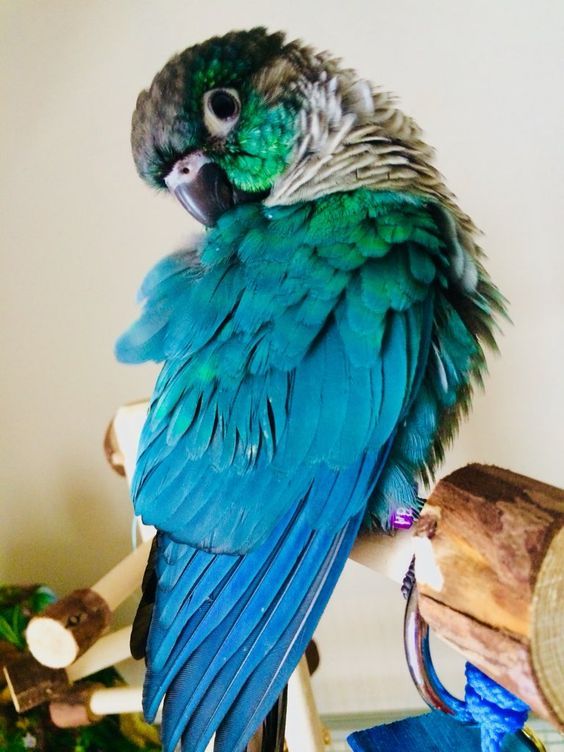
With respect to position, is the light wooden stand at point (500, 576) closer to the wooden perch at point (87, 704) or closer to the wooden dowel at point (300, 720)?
the wooden dowel at point (300, 720)

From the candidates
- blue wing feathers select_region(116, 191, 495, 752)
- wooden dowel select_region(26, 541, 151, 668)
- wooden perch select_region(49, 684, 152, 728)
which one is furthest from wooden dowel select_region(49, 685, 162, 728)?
blue wing feathers select_region(116, 191, 495, 752)

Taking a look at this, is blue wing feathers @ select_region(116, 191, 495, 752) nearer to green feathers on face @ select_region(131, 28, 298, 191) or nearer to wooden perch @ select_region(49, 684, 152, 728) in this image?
green feathers on face @ select_region(131, 28, 298, 191)

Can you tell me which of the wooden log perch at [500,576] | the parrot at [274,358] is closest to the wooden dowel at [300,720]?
the parrot at [274,358]

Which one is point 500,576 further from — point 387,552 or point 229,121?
point 229,121

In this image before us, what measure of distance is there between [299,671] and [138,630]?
206 mm

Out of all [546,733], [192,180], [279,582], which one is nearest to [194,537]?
[279,582]

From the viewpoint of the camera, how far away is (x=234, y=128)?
0.59 m

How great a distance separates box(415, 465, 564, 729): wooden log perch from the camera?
32 centimetres

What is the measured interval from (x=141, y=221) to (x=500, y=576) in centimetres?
101

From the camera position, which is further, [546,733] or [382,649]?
[382,649]

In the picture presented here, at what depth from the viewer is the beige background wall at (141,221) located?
3.31 ft

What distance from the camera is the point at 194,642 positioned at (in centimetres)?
48

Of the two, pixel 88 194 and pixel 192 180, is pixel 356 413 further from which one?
pixel 88 194

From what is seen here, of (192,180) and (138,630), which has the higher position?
(192,180)
